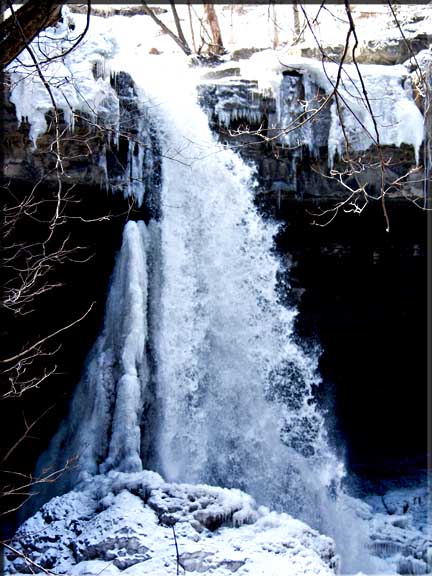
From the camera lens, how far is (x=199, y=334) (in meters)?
8.83

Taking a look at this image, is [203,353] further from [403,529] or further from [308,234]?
[403,529]

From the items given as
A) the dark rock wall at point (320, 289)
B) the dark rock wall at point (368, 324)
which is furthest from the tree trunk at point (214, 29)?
the dark rock wall at point (368, 324)

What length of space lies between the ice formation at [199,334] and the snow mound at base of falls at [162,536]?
1150 millimetres

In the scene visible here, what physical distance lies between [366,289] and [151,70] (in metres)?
4.73

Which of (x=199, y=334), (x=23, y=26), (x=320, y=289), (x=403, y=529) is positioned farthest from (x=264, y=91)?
(x=23, y=26)

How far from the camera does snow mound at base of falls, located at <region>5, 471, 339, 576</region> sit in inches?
225

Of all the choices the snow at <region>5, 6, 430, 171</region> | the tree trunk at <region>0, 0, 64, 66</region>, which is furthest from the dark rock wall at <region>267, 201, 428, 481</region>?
the tree trunk at <region>0, 0, 64, 66</region>

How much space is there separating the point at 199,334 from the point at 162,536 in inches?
127

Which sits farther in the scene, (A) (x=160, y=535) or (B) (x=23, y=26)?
(A) (x=160, y=535)

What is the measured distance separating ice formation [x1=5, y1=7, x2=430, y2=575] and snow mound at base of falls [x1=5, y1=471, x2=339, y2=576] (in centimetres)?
115

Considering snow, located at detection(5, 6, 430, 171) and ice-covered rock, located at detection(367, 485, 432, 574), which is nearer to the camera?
snow, located at detection(5, 6, 430, 171)

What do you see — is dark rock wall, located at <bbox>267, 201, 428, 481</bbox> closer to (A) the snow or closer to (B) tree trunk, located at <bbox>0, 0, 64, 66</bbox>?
(A) the snow

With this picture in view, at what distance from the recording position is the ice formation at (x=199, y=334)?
8258 millimetres

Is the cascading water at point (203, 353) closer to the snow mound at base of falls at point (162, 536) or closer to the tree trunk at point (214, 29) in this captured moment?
the snow mound at base of falls at point (162, 536)
